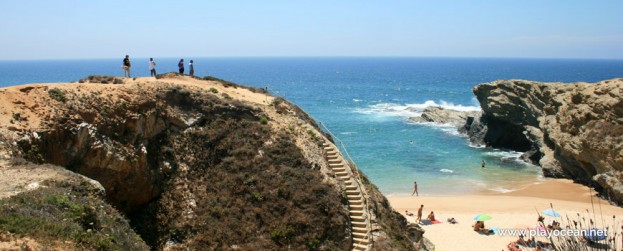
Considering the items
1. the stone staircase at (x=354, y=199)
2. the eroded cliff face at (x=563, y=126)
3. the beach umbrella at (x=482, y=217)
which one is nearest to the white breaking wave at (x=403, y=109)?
the eroded cliff face at (x=563, y=126)

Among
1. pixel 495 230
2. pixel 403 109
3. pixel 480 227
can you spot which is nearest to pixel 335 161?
pixel 480 227

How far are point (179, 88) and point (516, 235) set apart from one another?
24.1 metres

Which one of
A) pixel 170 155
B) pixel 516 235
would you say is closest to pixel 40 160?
pixel 170 155

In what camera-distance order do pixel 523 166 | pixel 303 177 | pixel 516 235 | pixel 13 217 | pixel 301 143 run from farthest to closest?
pixel 523 166 < pixel 516 235 < pixel 301 143 < pixel 303 177 < pixel 13 217

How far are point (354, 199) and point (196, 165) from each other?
869 cm

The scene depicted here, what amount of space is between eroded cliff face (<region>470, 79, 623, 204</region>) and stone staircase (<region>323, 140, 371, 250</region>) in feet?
81.8

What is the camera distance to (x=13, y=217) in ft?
39.6

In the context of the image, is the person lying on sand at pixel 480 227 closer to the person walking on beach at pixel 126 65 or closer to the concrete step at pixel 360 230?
the concrete step at pixel 360 230

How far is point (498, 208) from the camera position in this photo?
129ft

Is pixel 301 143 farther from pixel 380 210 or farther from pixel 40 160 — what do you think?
pixel 40 160

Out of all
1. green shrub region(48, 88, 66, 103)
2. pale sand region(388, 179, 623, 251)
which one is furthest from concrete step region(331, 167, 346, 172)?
green shrub region(48, 88, 66, 103)

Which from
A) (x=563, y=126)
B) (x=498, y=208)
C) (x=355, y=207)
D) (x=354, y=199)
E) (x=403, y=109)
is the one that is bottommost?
(x=498, y=208)

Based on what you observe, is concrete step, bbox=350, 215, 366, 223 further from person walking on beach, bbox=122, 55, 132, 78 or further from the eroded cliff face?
the eroded cliff face

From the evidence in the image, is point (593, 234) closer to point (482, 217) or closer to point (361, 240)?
point (361, 240)
